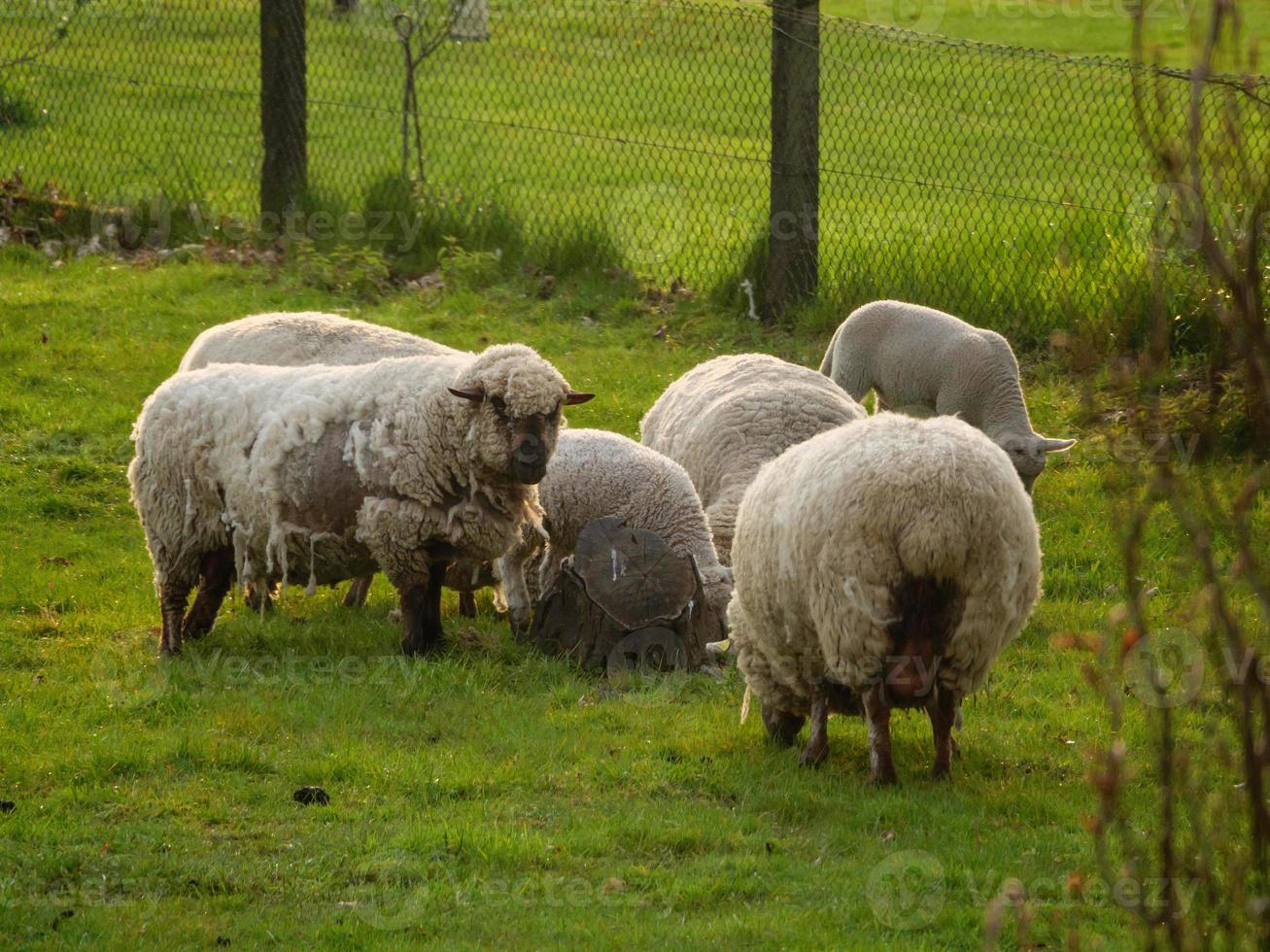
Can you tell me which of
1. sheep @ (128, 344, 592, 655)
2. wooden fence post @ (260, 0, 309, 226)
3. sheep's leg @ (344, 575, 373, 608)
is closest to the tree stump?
sheep @ (128, 344, 592, 655)

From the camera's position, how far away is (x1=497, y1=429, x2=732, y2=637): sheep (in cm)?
752

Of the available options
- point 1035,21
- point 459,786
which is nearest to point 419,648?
point 459,786

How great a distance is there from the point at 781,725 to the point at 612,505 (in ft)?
5.83

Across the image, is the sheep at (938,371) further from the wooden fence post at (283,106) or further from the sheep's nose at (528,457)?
the wooden fence post at (283,106)

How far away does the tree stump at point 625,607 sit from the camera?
712 centimetres

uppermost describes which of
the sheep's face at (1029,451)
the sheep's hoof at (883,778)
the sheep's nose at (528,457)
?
the sheep's nose at (528,457)

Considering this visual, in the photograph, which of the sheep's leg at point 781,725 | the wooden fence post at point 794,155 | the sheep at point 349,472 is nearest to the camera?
the sheep's leg at point 781,725

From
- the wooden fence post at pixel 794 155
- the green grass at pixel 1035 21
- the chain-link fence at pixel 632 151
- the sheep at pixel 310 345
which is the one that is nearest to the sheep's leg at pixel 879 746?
the sheep at pixel 310 345

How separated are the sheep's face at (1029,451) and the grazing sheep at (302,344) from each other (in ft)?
10.0

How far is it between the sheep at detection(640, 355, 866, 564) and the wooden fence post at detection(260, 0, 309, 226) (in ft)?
19.0

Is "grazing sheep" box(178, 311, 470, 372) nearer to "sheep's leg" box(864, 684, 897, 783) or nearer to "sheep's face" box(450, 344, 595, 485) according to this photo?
"sheep's face" box(450, 344, 595, 485)

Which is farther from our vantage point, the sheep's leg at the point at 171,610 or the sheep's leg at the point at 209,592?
the sheep's leg at the point at 209,592

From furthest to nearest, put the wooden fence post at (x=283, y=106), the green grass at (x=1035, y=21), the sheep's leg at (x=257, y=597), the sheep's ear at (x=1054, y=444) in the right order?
1. the green grass at (x=1035, y=21)
2. the wooden fence post at (x=283, y=106)
3. the sheep's ear at (x=1054, y=444)
4. the sheep's leg at (x=257, y=597)

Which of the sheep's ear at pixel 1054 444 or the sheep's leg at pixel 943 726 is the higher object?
the sheep's ear at pixel 1054 444
